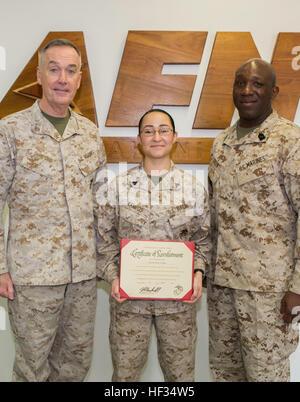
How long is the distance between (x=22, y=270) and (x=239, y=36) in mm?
1925

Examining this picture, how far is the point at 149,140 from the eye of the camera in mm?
1927

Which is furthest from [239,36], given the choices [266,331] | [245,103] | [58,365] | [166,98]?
[58,365]

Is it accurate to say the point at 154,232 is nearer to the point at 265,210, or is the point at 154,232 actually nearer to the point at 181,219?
the point at 181,219

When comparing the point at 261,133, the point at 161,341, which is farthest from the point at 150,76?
the point at 161,341

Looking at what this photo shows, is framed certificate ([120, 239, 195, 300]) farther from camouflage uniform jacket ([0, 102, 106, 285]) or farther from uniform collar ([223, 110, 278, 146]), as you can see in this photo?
uniform collar ([223, 110, 278, 146])

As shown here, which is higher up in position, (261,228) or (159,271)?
(261,228)

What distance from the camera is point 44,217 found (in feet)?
6.07

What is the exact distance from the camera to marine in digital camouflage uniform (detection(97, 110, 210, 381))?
74.9 inches

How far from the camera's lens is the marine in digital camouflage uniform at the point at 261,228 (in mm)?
1797

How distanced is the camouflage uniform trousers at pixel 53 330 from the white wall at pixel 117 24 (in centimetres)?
113

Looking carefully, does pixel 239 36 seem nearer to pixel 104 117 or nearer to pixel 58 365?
pixel 104 117

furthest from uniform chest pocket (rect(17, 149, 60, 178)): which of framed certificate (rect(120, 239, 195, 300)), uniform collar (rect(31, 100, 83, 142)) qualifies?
framed certificate (rect(120, 239, 195, 300))

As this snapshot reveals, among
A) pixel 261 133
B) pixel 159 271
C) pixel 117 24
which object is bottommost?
pixel 159 271

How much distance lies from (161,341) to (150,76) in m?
1.62
